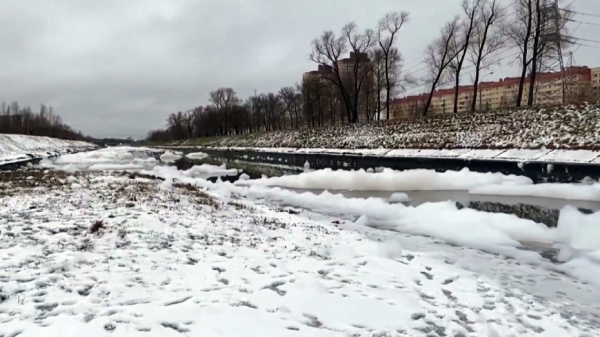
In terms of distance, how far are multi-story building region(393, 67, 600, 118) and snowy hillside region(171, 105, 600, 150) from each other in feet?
14.1

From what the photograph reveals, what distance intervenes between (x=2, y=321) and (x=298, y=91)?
8770 centimetres

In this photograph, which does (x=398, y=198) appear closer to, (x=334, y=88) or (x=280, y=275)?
(x=280, y=275)

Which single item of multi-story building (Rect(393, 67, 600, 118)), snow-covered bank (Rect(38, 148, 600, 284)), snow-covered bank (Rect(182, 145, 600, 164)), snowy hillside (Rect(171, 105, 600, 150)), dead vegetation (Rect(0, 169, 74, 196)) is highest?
multi-story building (Rect(393, 67, 600, 118))

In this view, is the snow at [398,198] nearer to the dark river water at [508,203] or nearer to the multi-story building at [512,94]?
the dark river water at [508,203]

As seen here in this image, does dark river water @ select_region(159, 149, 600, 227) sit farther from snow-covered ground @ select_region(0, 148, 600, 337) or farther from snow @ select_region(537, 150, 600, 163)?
snow @ select_region(537, 150, 600, 163)

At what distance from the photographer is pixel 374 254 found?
7.41 meters

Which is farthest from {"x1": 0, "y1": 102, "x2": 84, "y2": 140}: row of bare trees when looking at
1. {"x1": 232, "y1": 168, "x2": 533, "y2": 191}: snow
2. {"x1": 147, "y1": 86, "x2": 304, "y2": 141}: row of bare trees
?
{"x1": 232, "y1": 168, "x2": 533, "y2": 191}: snow

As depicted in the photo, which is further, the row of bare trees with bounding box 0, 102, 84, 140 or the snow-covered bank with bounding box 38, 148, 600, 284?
the row of bare trees with bounding box 0, 102, 84, 140

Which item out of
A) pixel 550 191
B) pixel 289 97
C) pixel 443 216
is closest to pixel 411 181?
pixel 550 191

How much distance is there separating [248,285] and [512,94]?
93138 mm

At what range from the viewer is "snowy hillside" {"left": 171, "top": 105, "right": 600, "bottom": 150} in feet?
82.8

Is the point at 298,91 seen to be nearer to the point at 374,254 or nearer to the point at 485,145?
the point at 485,145

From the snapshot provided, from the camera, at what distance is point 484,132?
31562mm

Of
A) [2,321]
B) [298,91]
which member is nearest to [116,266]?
[2,321]
